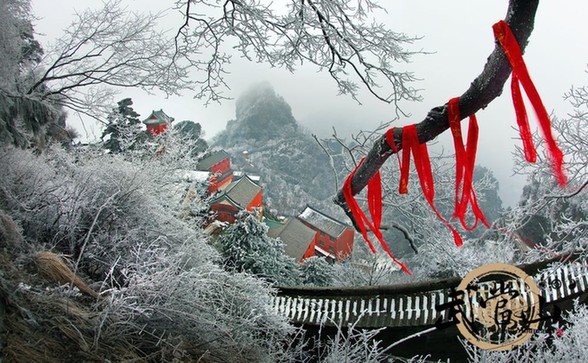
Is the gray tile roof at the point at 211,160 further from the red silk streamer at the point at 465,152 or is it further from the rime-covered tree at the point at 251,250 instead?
the red silk streamer at the point at 465,152

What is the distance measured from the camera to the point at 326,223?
2308 cm

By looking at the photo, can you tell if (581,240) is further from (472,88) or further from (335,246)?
(335,246)

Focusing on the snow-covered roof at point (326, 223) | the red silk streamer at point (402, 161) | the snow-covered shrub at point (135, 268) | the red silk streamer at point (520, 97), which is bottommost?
the snow-covered shrub at point (135, 268)

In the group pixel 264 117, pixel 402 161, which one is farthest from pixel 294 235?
pixel 264 117

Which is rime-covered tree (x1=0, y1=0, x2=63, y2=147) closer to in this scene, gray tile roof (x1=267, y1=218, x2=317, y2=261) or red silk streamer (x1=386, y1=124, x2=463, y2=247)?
red silk streamer (x1=386, y1=124, x2=463, y2=247)

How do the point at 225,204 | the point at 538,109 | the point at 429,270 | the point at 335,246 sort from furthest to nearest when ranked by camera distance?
the point at 335,246 < the point at 225,204 < the point at 429,270 < the point at 538,109

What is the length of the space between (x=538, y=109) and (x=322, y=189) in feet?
136

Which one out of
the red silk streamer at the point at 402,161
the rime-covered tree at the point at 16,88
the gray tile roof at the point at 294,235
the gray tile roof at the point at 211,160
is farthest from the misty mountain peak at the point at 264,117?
the red silk streamer at the point at 402,161

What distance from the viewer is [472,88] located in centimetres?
139

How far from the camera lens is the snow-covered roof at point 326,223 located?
22233 mm

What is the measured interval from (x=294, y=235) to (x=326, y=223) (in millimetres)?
3745

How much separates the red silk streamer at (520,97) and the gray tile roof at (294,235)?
56.2 ft

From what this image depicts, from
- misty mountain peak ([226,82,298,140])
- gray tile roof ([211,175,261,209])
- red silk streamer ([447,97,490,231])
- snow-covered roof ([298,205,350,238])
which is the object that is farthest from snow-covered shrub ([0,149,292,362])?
misty mountain peak ([226,82,298,140])

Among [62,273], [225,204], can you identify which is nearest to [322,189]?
[225,204]
